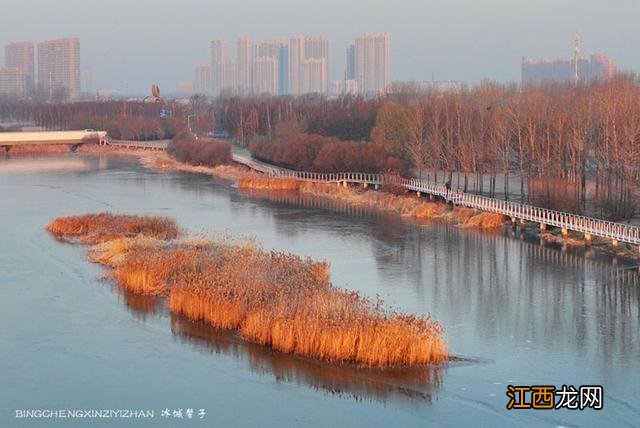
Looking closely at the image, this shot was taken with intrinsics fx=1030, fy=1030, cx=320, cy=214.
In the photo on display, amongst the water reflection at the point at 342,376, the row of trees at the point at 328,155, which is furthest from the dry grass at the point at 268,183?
the water reflection at the point at 342,376

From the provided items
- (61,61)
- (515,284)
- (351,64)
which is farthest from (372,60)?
(515,284)

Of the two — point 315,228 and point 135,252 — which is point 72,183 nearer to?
point 315,228

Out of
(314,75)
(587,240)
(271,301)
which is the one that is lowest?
(271,301)

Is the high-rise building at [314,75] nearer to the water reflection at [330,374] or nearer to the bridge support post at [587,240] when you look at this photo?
the bridge support post at [587,240]

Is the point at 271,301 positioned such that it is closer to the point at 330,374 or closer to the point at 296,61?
the point at 330,374

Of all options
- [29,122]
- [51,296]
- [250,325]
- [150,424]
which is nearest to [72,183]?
[51,296]

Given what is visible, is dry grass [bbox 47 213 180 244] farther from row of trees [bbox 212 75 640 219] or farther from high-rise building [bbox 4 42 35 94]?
high-rise building [bbox 4 42 35 94]
